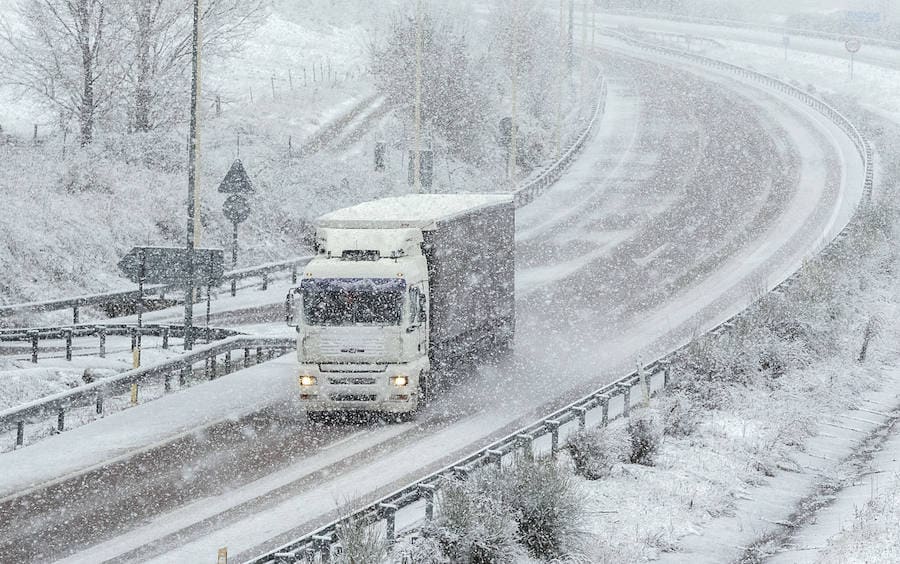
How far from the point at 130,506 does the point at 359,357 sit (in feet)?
16.8

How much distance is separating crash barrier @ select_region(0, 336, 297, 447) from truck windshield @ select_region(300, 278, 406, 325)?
152 inches

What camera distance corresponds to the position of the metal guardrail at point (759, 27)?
96.5m

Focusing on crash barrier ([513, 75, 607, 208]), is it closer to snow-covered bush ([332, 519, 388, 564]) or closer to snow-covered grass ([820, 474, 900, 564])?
snow-covered grass ([820, 474, 900, 564])

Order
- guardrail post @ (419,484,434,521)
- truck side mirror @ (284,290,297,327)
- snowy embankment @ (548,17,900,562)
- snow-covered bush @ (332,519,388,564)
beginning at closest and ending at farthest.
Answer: snow-covered bush @ (332,519,388,564) → guardrail post @ (419,484,434,521) → snowy embankment @ (548,17,900,562) → truck side mirror @ (284,290,297,327)

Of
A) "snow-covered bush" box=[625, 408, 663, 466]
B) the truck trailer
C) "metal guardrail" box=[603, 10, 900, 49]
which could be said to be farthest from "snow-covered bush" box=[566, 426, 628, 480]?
"metal guardrail" box=[603, 10, 900, 49]

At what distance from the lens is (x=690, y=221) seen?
4391cm

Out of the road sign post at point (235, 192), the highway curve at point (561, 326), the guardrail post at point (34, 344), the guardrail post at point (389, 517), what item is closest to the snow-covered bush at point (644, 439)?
the highway curve at point (561, 326)

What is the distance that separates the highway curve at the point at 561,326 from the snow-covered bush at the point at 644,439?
2639 millimetres

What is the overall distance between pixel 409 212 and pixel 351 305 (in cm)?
344

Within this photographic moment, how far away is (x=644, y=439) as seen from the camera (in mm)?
20438

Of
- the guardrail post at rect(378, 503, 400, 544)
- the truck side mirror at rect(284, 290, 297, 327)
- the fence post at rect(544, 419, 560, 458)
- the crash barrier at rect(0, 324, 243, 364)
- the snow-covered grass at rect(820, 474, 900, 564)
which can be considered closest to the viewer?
the guardrail post at rect(378, 503, 400, 544)

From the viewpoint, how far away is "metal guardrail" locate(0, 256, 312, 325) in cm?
2841

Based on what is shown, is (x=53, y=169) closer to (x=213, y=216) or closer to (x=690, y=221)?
(x=213, y=216)

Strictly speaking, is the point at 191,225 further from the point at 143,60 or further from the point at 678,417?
the point at 143,60
